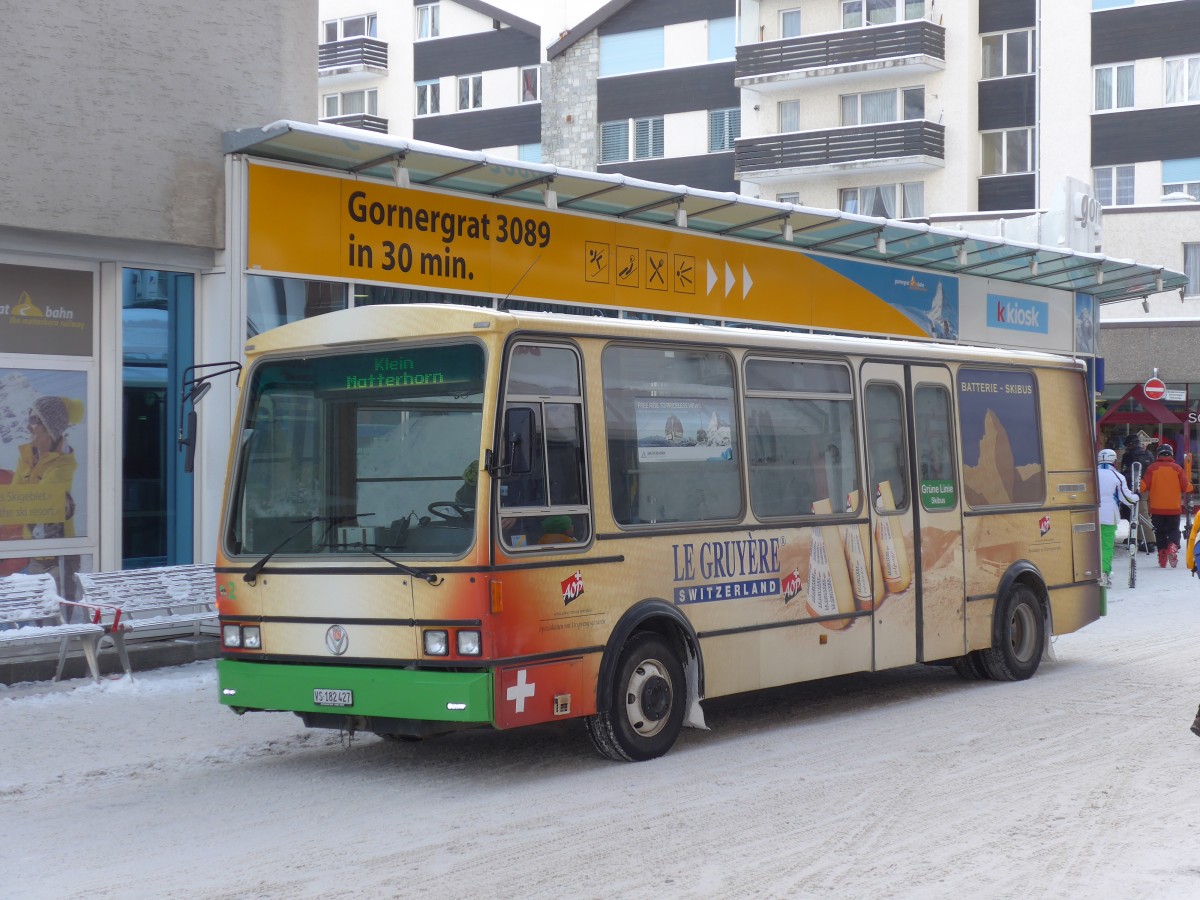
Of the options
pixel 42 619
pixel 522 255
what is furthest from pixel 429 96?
pixel 42 619

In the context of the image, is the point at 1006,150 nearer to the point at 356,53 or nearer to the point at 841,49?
the point at 841,49

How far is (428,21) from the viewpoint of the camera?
5659 centimetres

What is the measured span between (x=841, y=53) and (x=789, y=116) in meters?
2.67

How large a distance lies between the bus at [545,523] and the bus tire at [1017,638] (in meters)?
1.49

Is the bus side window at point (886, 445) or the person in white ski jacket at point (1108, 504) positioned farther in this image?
the person in white ski jacket at point (1108, 504)

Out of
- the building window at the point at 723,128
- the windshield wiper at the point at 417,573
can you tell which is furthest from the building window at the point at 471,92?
the windshield wiper at the point at 417,573

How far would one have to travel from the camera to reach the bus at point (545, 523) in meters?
8.48

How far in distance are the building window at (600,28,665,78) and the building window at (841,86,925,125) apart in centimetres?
663

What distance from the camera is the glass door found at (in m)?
14.2

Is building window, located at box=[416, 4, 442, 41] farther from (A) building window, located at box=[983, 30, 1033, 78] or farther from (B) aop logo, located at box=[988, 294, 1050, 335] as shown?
(B) aop logo, located at box=[988, 294, 1050, 335]

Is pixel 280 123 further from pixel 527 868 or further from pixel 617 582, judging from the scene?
pixel 527 868

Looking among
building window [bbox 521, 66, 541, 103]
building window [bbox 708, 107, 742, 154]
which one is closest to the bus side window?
building window [bbox 708, 107, 742, 154]

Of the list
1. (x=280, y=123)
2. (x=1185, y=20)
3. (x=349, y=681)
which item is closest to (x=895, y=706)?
(x=349, y=681)

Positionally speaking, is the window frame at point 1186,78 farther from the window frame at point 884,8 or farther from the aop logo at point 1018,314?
the aop logo at point 1018,314
